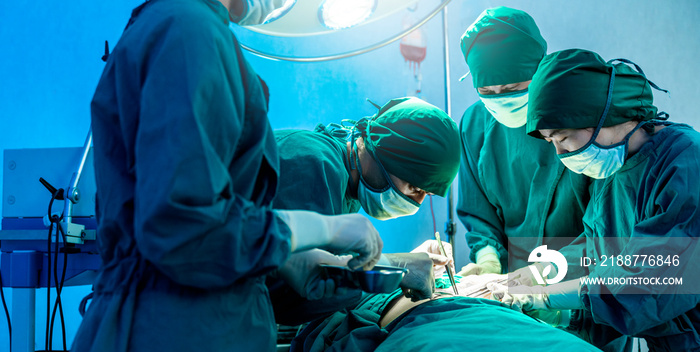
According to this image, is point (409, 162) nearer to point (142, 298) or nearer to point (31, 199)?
point (142, 298)

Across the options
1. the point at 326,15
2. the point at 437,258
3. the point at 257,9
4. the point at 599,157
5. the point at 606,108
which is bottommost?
the point at 437,258

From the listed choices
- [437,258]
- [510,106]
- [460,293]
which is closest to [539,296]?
[460,293]

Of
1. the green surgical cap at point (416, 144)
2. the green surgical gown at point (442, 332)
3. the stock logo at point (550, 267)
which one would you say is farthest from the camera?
the stock logo at point (550, 267)

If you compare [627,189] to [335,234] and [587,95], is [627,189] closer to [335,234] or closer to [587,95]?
[587,95]

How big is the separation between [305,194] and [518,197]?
1435 mm

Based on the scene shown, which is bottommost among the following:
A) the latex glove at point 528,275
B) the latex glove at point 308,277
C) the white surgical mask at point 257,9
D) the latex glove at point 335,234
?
the latex glove at point 528,275

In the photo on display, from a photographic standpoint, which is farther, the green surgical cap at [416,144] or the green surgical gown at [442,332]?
the green surgical cap at [416,144]

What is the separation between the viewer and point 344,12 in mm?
1639

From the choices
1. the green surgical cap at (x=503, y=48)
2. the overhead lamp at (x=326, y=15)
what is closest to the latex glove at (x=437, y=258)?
the green surgical cap at (x=503, y=48)

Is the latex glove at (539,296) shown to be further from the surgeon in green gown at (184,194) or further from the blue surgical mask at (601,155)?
the surgeon in green gown at (184,194)

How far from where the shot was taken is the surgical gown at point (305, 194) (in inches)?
59.1

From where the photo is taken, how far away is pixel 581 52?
1978 mm

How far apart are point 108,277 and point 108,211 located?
12 cm

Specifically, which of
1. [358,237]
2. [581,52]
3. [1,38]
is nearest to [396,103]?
[581,52]
